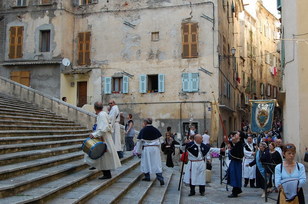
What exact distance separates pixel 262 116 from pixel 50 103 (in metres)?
10.6

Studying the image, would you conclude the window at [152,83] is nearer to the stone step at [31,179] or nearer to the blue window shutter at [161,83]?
the blue window shutter at [161,83]

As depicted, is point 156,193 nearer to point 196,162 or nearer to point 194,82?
point 196,162

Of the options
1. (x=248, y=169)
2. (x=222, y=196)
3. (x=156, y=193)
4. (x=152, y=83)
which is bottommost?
(x=222, y=196)

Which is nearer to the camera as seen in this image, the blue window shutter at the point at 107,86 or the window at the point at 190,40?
the window at the point at 190,40

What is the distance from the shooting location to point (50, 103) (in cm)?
1858

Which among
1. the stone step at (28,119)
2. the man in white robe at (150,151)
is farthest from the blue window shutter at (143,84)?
the man in white robe at (150,151)

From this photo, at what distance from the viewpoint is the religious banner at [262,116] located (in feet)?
48.6

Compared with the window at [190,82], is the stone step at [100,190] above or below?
below

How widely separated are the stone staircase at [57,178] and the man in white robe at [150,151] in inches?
14.9

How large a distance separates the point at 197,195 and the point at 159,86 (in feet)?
49.9

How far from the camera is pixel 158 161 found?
31.8 ft

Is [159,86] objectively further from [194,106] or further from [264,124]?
[264,124]

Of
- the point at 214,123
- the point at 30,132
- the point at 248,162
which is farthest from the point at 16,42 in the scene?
the point at 248,162

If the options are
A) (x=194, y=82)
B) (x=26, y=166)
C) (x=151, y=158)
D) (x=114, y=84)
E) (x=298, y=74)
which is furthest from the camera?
(x=114, y=84)
